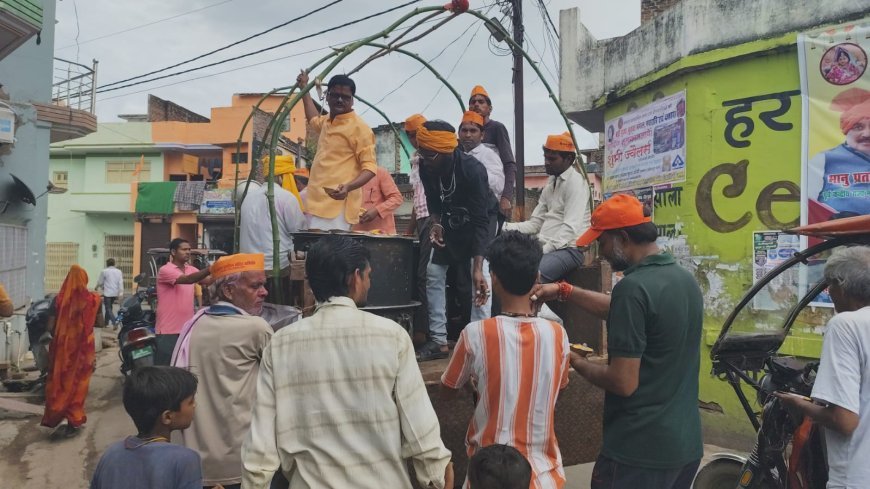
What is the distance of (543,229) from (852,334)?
6.98ft

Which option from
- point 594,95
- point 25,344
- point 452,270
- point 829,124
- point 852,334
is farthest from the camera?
point 25,344

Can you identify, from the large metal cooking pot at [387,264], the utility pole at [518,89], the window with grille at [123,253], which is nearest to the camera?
the large metal cooking pot at [387,264]

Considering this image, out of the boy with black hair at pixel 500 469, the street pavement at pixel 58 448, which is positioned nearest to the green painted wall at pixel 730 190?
the street pavement at pixel 58 448

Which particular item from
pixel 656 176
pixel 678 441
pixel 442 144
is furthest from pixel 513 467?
pixel 656 176

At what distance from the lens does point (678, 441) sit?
2.27m

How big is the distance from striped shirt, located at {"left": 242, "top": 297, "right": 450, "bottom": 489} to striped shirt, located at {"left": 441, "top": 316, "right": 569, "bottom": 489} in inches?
12.1

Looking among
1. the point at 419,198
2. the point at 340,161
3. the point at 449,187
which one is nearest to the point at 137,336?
the point at 340,161

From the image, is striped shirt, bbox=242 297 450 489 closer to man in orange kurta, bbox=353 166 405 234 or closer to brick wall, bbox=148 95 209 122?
man in orange kurta, bbox=353 166 405 234

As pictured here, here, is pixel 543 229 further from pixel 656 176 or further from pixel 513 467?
pixel 656 176

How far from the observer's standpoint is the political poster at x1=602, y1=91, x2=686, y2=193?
7.57 metres

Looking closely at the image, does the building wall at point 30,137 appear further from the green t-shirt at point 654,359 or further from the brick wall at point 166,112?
the brick wall at point 166,112

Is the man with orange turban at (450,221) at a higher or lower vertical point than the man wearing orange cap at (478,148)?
lower

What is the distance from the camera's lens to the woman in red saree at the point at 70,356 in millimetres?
6152

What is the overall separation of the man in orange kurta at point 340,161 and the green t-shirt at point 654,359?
239 centimetres
